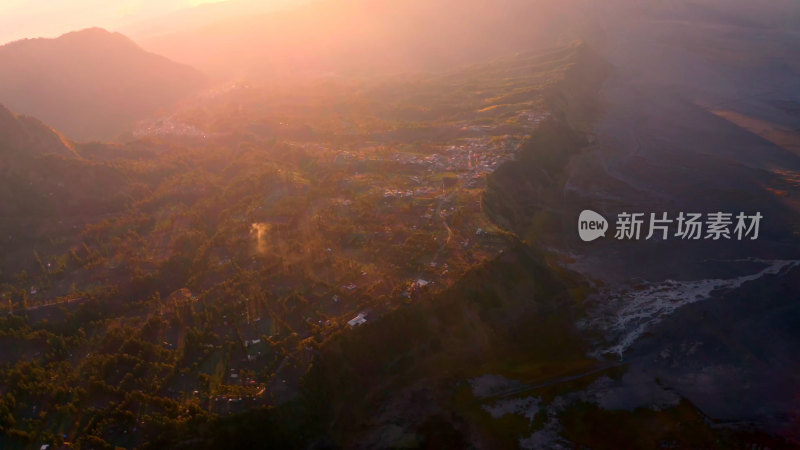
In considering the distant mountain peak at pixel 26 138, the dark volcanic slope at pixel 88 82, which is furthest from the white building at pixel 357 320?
the dark volcanic slope at pixel 88 82

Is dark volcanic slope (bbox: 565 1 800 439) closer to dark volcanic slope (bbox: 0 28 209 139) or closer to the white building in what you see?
the white building

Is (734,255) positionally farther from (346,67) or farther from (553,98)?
(346,67)

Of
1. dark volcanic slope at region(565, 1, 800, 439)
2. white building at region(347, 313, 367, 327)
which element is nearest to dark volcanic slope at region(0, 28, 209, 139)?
white building at region(347, 313, 367, 327)

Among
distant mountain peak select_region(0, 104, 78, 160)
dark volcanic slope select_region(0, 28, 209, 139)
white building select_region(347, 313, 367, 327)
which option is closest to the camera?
white building select_region(347, 313, 367, 327)

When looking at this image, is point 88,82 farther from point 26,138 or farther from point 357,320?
point 357,320

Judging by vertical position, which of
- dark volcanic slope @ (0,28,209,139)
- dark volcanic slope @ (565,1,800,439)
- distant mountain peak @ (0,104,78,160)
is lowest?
dark volcanic slope @ (565,1,800,439)

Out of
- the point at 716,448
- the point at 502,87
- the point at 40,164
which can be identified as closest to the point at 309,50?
the point at 502,87

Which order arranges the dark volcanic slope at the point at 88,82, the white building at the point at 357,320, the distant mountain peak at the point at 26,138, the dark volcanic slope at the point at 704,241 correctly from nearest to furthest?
the white building at the point at 357,320 < the dark volcanic slope at the point at 704,241 < the distant mountain peak at the point at 26,138 < the dark volcanic slope at the point at 88,82

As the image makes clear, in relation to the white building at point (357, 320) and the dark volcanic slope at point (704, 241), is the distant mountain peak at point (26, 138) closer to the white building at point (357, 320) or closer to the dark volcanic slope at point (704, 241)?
the white building at point (357, 320)
